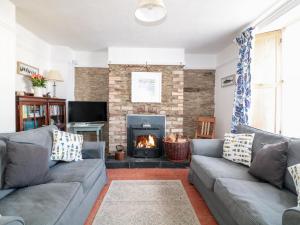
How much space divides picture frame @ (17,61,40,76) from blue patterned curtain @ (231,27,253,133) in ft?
12.4

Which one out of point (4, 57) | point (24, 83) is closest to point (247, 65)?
point (4, 57)

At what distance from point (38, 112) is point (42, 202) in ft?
7.88

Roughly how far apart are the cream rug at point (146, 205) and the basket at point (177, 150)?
97cm

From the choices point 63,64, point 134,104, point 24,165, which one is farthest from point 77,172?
point 63,64

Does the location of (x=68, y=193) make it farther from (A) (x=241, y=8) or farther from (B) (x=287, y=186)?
(A) (x=241, y=8)

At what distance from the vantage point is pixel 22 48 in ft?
11.4

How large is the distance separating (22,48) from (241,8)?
3.62m

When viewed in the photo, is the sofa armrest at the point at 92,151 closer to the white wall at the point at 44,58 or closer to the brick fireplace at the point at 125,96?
the brick fireplace at the point at 125,96

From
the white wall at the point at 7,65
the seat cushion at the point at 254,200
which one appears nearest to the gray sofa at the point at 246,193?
the seat cushion at the point at 254,200

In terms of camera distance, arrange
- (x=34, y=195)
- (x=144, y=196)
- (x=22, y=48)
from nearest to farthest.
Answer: (x=34, y=195)
(x=144, y=196)
(x=22, y=48)

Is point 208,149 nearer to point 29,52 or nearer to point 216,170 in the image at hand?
point 216,170

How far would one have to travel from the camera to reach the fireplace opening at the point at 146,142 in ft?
13.6

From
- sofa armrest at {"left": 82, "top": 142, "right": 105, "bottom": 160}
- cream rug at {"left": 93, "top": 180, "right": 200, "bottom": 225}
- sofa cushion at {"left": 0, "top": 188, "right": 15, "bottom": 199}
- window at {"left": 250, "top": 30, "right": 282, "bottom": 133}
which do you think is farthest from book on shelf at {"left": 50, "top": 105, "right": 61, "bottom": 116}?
window at {"left": 250, "top": 30, "right": 282, "bottom": 133}

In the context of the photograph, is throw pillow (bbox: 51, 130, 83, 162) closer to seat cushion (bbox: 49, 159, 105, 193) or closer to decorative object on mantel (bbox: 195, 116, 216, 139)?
seat cushion (bbox: 49, 159, 105, 193)
